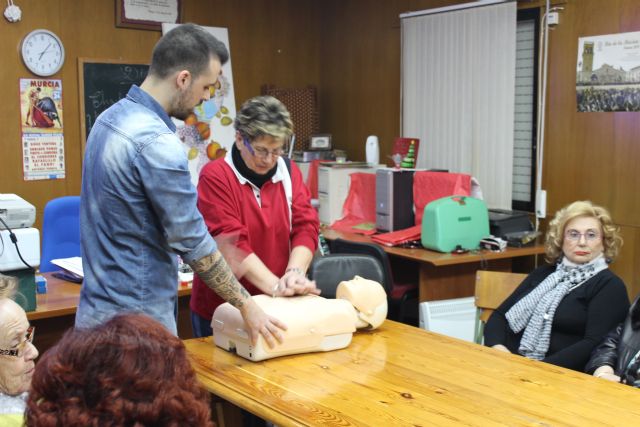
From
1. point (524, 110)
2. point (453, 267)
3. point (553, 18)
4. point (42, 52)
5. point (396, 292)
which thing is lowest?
point (396, 292)

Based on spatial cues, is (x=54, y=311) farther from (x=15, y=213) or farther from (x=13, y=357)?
(x=13, y=357)

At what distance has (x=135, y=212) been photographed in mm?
2049

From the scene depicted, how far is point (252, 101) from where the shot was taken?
2646mm

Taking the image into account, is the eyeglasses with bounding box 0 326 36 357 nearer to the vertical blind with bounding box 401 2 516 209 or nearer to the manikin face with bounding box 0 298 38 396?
the manikin face with bounding box 0 298 38 396

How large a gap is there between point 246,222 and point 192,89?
0.69 meters

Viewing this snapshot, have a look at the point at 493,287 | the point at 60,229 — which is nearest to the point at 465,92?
the point at 493,287

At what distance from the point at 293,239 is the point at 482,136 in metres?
2.72

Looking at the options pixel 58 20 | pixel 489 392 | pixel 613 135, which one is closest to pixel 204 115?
pixel 58 20

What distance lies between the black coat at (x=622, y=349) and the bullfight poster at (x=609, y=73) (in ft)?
6.52

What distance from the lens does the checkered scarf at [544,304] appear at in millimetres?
2984

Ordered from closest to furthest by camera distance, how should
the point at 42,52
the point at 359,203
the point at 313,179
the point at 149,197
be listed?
the point at 149,197 → the point at 42,52 → the point at 359,203 → the point at 313,179

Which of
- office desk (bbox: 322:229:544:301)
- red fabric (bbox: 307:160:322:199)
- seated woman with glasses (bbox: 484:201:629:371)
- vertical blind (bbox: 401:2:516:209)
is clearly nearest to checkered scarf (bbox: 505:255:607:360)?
seated woman with glasses (bbox: 484:201:629:371)

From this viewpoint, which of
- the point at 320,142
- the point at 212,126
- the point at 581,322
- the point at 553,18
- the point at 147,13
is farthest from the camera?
the point at 320,142

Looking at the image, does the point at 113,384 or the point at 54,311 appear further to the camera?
the point at 54,311
